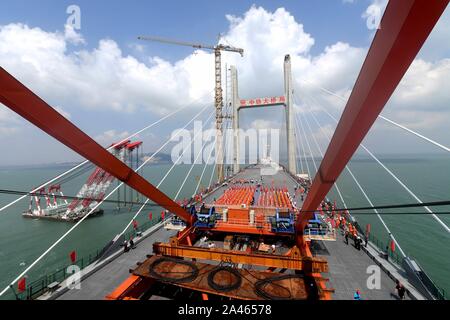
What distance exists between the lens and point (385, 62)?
12.3 ft

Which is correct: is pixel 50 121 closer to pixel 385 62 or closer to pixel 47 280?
pixel 385 62

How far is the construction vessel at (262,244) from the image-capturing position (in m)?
3.93

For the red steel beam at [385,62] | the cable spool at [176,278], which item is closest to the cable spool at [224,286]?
the cable spool at [176,278]

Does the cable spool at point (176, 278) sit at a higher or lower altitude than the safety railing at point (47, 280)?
higher

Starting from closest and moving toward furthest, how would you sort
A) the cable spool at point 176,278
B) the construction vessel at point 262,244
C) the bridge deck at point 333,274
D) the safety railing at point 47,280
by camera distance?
the construction vessel at point 262,244
the cable spool at point 176,278
the safety railing at point 47,280
the bridge deck at point 333,274

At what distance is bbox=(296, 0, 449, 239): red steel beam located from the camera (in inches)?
125

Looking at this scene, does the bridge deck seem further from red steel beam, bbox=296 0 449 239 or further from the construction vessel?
red steel beam, bbox=296 0 449 239

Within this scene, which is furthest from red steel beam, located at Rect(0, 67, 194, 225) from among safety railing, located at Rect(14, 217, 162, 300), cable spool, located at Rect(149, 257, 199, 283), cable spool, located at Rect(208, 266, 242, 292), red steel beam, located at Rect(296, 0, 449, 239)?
red steel beam, located at Rect(296, 0, 449, 239)

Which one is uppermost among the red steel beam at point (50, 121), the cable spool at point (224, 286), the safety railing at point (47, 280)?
the red steel beam at point (50, 121)

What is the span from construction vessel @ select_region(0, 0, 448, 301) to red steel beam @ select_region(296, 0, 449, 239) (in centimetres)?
2

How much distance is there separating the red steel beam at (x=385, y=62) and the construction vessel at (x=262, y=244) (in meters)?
0.02

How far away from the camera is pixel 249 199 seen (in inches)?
938

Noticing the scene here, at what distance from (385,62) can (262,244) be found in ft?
41.8

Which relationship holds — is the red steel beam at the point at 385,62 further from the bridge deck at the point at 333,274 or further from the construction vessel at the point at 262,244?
the bridge deck at the point at 333,274
